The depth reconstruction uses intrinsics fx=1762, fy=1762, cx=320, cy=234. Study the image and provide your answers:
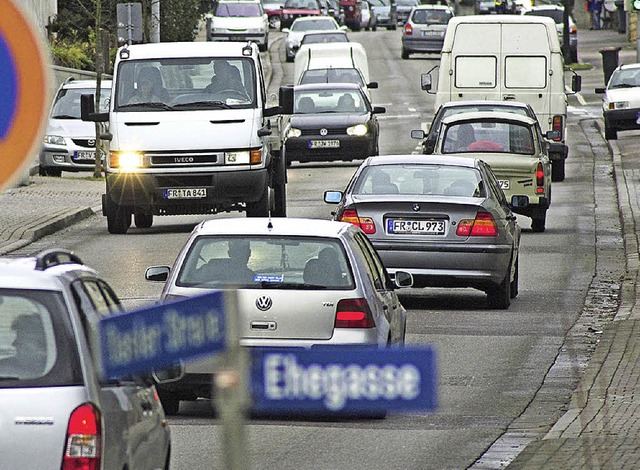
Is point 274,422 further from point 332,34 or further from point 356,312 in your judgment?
point 332,34

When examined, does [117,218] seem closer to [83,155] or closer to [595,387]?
[83,155]

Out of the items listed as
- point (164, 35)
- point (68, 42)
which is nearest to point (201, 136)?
point (68, 42)

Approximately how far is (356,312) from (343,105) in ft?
88.7

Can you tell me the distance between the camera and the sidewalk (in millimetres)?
9648

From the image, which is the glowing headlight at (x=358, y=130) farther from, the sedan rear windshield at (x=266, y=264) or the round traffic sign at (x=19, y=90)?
the round traffic sign at (x=19, y=90)

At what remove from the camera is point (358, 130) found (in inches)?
1460

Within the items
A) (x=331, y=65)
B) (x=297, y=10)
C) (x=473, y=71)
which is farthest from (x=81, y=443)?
(x=297, y=10)

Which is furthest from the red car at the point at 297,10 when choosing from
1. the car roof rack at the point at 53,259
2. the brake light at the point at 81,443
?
the brake light at the point at 81,443

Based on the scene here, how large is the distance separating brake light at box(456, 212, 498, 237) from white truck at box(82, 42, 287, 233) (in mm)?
6729

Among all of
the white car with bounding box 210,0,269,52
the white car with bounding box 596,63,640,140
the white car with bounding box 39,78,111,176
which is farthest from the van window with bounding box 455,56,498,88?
the white car with bounding box 210,0,269,52

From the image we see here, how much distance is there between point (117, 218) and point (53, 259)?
17859 mm

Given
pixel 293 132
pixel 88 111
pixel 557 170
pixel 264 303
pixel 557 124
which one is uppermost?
pixel 264 303

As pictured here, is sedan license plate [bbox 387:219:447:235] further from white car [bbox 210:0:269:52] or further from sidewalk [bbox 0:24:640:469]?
white car [bbox 210:0:269:52]

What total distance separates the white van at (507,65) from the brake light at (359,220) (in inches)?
688
